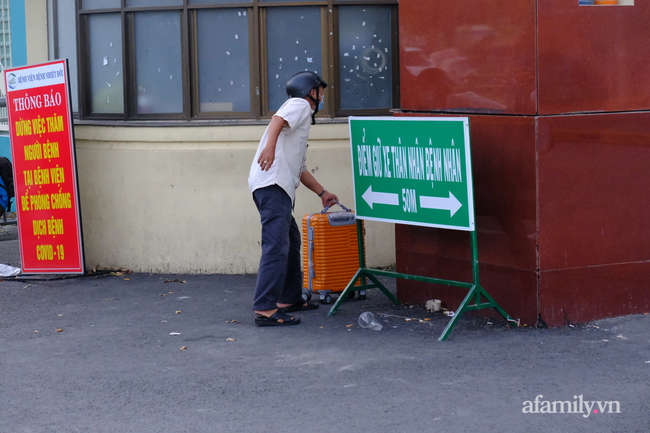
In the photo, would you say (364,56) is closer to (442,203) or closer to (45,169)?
(442,203)

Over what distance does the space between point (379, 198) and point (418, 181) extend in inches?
16.8

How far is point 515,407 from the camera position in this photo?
410 centimetres

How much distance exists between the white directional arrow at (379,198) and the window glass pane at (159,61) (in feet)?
8.74

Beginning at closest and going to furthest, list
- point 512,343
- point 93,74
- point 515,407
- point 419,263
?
point 515,407, point 512,343, point 419,263, point 93,74

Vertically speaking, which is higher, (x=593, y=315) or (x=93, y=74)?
(x=93, y=74)

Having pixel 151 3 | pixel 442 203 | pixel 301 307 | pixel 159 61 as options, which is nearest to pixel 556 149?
pixel 442 203

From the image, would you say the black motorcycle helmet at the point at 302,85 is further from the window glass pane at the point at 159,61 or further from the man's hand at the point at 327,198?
the window glass pane at the point at 159,61

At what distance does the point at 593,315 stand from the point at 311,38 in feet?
12.3

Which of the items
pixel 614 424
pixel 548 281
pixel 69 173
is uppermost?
pixel 69 173

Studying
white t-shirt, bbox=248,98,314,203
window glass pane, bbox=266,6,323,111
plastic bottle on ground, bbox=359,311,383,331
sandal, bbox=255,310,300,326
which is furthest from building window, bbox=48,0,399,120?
plastic bottle on ground, bbox=359,311,383,331

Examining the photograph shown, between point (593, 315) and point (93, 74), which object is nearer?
point (593, 315)

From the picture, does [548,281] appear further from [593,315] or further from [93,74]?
[93,74]

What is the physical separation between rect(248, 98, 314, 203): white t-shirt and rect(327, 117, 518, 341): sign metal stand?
0.44m

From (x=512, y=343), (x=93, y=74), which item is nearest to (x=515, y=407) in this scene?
(x=512, y=343)
